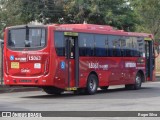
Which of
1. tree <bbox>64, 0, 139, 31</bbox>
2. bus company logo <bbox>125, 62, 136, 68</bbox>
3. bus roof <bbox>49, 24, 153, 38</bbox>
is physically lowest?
bus company logo <bbox>125, 62, 136, 68</bbox>

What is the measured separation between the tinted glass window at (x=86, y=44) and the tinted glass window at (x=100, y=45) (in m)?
0.37

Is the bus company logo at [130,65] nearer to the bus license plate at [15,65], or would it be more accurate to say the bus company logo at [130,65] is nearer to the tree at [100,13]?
the bus license plate at [15,65]

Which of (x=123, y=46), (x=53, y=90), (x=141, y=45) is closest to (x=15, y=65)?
(x=53, y=90)

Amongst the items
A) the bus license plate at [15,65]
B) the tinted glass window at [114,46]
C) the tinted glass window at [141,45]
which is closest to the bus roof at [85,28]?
the tinted glass window at [114,46]

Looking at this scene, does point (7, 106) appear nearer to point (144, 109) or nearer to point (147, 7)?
point (144, 109)

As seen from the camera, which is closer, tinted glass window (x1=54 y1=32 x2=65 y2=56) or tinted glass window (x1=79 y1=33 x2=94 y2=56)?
tinted glass window (x1=54 y1=32 x2=65 y2=56)

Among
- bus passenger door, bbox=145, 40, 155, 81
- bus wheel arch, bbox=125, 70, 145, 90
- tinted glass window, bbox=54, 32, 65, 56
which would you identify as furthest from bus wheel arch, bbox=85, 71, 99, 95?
bus passenger door, bbox=145, 40, 155, 81

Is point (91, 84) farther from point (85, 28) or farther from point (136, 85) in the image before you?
point (136, 85)

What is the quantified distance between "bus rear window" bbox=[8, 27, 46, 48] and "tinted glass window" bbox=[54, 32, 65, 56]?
1.73 ft

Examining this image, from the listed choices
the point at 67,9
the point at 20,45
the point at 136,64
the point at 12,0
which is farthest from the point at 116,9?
the point at 20,45

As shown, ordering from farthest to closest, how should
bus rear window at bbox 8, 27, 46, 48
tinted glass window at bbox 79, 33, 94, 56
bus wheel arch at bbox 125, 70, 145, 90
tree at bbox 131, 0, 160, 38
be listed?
tree at bbox 131, 0, 160, 38 < bus wheel arch at bbox 125, 70, 145, 90 < tinted glass window at bbox 79, 33, 94, 56 < bus rear window at bbox 8, 27, 46, 48

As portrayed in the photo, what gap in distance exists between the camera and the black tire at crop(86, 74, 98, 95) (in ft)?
73.8

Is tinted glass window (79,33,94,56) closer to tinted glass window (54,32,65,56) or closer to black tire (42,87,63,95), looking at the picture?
tinted glass window (54,32,65,56)

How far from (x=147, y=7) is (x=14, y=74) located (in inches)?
1134
